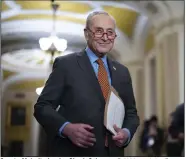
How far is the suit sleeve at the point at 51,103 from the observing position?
33.1 inches

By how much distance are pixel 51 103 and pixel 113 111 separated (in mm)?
150

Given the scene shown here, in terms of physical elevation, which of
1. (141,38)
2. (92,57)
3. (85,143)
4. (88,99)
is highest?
(141,38)

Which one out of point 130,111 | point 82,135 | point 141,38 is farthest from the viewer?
point 141,38

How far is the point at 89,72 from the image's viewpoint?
88 centimetres

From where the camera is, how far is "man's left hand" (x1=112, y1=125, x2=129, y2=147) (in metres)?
0.83

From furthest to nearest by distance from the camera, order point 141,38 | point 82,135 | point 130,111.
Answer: point 141,38 < point 130,111 < point 82,135

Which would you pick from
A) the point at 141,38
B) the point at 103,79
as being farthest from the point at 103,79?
the point at 141,38

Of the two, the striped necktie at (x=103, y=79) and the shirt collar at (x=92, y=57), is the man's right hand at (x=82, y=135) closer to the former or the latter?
the striped necktie at (x=103, y=79)

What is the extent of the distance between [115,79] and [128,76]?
0.05 metres

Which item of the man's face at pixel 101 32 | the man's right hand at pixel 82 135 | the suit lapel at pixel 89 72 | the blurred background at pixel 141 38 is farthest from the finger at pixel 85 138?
the blurred background at pixel 141 38

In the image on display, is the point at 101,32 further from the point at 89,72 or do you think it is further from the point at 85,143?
the point at 85,143

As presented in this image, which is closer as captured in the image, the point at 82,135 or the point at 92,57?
the point at 82,135

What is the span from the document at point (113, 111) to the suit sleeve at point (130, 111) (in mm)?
29

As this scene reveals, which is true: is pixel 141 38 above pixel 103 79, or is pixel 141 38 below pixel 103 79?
above
